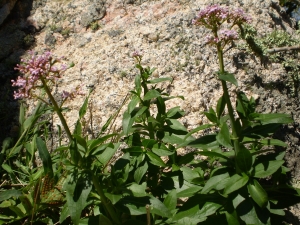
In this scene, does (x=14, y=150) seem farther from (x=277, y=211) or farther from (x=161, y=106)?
(x=277, y=211)

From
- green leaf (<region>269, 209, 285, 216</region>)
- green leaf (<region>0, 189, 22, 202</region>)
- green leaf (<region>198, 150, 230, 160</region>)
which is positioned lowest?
green leaf (<region>269, 209, 285, 216</region>)

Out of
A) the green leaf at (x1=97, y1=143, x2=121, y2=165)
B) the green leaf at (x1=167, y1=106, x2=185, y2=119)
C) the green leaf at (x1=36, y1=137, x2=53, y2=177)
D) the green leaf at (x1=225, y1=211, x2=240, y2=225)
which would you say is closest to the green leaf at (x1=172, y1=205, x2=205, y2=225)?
the green leaf at (x1=225, y1=211, x2=240, y2=225)

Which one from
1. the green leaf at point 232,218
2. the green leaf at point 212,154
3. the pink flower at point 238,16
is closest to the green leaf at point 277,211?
the green leaf at point 232,218

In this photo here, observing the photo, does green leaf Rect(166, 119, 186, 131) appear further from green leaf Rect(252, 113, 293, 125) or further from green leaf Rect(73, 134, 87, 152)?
green leaf Rect(73, 134, 87, 152)

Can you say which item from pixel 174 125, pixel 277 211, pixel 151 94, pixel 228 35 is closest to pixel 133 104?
pixel 151 94

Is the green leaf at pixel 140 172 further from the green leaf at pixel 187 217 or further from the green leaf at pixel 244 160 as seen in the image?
the green leaf at pixel 244 160

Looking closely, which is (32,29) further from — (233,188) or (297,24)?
(233,188)
